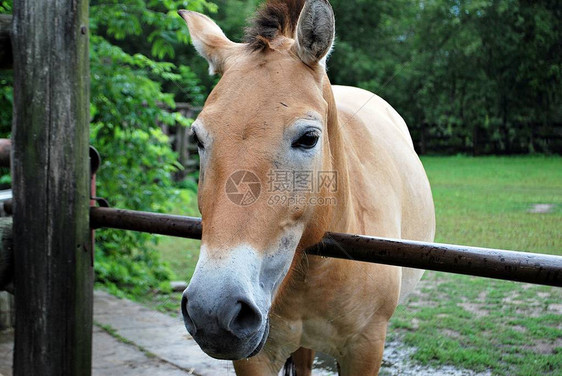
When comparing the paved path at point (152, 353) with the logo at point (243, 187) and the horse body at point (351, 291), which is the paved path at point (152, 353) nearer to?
the horse body at point (351, 291)

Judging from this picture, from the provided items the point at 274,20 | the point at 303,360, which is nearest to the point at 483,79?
the point at 303,360

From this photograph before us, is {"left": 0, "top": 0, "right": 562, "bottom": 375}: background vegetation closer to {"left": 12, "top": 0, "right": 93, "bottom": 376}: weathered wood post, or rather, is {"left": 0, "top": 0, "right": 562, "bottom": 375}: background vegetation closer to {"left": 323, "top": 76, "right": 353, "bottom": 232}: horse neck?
{"left": 12, "top": 0, "right": 93, "bottom": 376}: weathered wood post

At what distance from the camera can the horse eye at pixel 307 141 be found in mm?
1572

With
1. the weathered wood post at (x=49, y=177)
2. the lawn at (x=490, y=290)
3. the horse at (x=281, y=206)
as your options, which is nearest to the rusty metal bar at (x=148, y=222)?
the weathered wood post at (x=49, y=177)

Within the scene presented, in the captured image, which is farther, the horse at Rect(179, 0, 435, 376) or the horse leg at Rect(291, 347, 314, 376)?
the horse leg at Rect(291, 347, 314, 376)

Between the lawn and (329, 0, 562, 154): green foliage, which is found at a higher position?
(329, 0, 562, 154): green foliage

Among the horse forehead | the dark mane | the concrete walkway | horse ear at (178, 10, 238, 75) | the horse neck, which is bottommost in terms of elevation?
the concrete walkway

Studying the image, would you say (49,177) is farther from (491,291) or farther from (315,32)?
(491,291)

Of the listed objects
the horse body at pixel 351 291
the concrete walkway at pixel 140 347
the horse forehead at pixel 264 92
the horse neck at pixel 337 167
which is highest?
the horse forehead at pixel 264 92

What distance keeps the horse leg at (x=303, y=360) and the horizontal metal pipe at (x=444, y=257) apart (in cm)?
112

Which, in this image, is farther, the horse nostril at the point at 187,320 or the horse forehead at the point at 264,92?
the horse forehead at the point at 264,92

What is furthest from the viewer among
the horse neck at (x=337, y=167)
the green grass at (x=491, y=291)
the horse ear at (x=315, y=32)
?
the green grass at (x=491, y=291)

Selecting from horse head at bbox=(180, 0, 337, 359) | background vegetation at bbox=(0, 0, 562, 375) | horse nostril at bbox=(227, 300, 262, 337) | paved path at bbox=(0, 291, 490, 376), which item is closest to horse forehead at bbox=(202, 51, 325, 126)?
horse head at bbox=(180, 0, 337, 359)

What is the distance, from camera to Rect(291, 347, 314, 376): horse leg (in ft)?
9.32
